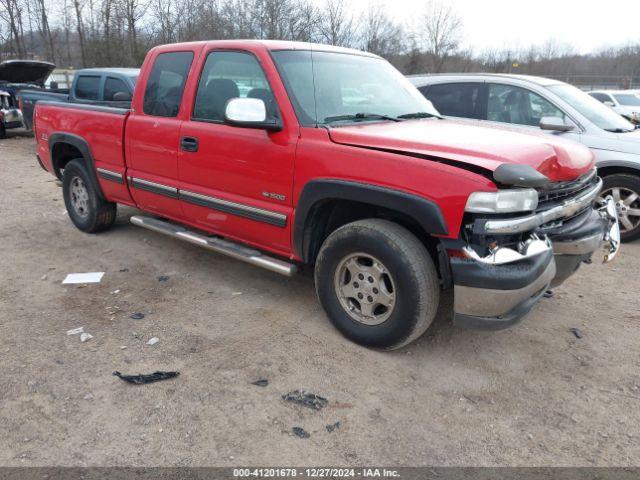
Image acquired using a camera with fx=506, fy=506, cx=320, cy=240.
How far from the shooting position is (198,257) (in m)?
5.12

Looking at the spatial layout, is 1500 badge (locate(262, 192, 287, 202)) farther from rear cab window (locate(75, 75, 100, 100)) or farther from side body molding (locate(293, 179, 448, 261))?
rear cab window (locate(75, 75, 100, 100))

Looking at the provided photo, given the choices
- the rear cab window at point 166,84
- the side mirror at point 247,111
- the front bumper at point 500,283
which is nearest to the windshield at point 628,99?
the front bumper at point 500,283

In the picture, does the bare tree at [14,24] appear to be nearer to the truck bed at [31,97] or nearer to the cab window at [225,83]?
the truck bed at [31,97]

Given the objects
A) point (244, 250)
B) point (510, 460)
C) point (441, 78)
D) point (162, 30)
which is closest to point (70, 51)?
point (162, 30)

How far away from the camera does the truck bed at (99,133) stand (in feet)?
15.9

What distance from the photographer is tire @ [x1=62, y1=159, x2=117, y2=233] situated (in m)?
5.51

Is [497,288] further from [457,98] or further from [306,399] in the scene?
[457,98]

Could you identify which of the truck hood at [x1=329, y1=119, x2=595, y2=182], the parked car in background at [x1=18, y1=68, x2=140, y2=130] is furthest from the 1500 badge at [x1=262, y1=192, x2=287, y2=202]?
the parked car in background at [x1=18, y1=68, x2=140, y2=130]

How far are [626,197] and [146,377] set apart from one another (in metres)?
5.37

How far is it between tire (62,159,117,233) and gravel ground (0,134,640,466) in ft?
3.44

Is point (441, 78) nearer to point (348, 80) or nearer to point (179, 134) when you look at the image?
point (348, 80)

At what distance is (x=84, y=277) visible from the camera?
461 cm

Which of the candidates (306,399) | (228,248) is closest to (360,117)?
(228,248)

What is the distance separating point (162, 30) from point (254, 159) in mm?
26796
